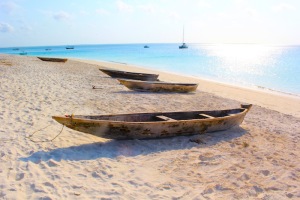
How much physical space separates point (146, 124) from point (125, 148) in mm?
694

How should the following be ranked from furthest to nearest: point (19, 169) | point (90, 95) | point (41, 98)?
point (90, 95) → point (41, 98) → point (19, 169)

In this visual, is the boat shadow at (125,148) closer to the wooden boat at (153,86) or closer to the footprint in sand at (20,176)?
the footprint in sand at (20,176)

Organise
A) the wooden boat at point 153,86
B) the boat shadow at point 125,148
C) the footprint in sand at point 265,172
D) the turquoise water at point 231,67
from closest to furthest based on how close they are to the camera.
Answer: the footprint in sand at point 265,172 → the boat shadow at point 125,148 → the wooden boat at point 153,86 → the turquoise water at point 231,67

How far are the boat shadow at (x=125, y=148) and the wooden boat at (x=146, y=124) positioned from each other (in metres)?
0.15

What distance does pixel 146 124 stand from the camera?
20.1 feet

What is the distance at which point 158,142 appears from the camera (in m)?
6.28

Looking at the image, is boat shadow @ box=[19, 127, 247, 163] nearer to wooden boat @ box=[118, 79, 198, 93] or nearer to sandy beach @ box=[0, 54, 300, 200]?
sandy beach @ box=[0, 54, 300, 200]

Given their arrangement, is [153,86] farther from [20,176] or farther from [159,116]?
[20,176]

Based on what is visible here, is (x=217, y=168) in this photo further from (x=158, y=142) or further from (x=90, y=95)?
(x=90, y=95)

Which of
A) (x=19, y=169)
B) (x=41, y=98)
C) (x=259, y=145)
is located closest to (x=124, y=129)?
(x=19, y=169)

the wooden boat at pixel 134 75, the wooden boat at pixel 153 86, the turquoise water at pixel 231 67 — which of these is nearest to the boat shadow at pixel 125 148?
the wooden boat at pixel 153 86

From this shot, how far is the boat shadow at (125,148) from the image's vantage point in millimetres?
5184

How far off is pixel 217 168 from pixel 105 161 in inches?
79.5

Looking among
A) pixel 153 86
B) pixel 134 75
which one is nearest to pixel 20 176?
pixel 153 86
